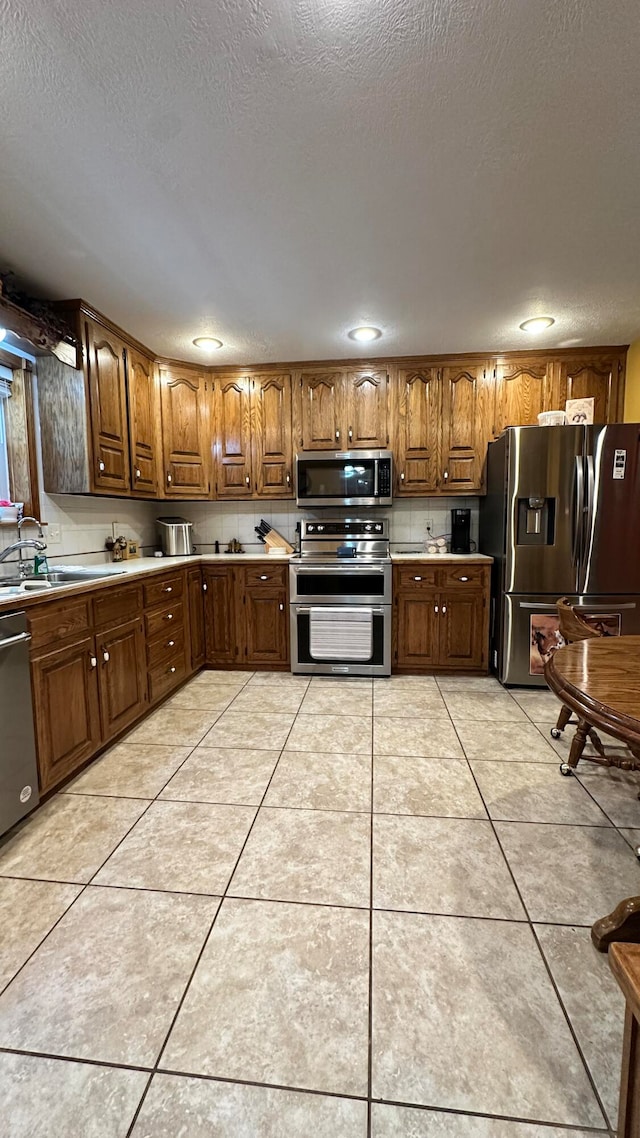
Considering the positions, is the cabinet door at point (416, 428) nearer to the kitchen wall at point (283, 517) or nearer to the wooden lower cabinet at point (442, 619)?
the kitchen wall at point (283, 517)

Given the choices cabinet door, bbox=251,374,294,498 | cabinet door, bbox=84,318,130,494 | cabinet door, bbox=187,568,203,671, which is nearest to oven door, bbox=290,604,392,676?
cabinet door, bbox=187,568,203,671

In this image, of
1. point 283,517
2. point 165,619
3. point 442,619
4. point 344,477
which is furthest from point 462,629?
point 165,619

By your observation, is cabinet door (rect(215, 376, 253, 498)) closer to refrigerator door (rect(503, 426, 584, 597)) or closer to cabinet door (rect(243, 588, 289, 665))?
cabinet door (rect(243, 588, 289, 665))

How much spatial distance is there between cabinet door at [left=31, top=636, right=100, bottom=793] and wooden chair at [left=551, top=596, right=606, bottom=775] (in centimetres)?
201

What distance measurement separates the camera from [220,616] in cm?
349

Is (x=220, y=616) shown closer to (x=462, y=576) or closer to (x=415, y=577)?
(x=415, y=577)

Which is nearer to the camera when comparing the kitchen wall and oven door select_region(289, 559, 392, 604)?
oven door select_region(289, 559, 392, 604)

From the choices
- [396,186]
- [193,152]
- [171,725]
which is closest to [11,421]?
[193,152]

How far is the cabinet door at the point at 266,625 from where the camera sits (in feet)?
11.2

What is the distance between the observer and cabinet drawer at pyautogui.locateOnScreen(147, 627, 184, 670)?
107 inches

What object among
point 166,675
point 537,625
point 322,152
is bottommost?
point 166,675

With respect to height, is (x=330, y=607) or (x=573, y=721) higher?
(x=330, y=607)

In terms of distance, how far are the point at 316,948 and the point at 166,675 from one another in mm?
1990

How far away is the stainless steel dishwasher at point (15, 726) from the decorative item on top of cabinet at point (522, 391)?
3.27 metres
